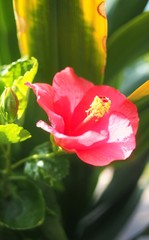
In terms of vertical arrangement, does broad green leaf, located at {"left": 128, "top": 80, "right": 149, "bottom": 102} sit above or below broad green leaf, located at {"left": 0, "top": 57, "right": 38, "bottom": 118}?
below

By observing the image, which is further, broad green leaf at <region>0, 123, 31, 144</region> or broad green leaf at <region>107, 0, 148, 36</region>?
broad green leaf at <region>107, 0, 148, 36</region>

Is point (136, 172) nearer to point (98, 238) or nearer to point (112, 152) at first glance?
point (98, 238)

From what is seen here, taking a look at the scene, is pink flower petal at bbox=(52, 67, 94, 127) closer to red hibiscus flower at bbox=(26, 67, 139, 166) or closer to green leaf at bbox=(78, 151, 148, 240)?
red hibiscus flower at bbox=(26, 67, 139, 166)

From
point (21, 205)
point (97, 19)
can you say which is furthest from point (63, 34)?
point (21, 205)

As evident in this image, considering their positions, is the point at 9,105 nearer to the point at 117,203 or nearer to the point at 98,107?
the point at 98,107

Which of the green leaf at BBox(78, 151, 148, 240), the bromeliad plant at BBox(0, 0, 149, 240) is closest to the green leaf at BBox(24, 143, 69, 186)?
the bromeliad plant at BBox(0, 0, 149, 240)
